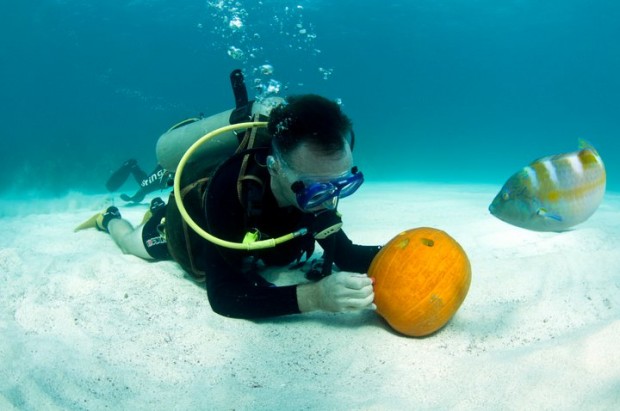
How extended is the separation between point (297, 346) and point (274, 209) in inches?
42.2

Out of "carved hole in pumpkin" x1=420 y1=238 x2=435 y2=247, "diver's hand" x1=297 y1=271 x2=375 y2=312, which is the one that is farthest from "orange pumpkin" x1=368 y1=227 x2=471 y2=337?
"diver's hand" x1=297 y1=271 x2=375 y2=312

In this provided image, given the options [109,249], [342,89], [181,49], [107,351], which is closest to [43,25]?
[181,49]

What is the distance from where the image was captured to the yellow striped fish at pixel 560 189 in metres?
3.97

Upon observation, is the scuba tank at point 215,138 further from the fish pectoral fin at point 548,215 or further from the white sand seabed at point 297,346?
the fish pectoral fin at point 548,215

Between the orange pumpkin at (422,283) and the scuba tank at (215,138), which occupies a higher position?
the scuba tank at (215,138)

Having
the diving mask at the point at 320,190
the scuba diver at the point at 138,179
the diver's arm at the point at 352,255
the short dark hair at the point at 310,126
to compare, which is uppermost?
the short dark hair at the point at 310,126

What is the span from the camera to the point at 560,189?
157 inches

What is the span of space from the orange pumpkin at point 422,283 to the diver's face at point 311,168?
0.64m

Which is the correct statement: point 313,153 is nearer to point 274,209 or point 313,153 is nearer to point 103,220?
point 274,209

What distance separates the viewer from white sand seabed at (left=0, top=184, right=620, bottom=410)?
1848mm

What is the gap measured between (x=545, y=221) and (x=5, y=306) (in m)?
5.54

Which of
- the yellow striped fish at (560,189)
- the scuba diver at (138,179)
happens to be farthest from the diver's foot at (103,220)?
the yellow striped fish at (560,189)

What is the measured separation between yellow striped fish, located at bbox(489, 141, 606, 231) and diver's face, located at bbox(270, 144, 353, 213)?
2761mm

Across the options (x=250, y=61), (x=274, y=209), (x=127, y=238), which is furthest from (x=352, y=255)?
(x=250, y=61)
